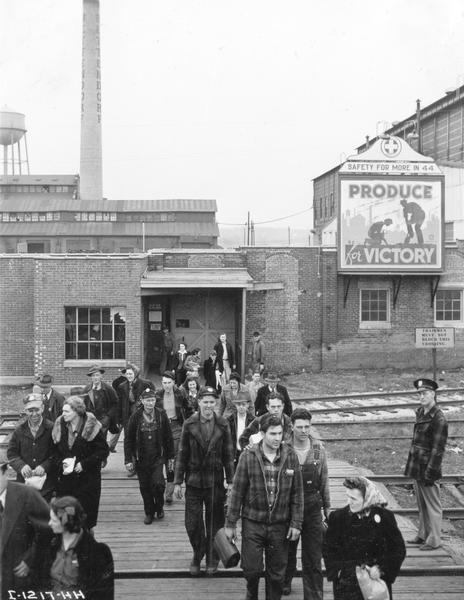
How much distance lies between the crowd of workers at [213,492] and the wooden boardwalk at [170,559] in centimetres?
20

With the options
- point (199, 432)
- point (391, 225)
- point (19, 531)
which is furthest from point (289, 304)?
point (19, 531)

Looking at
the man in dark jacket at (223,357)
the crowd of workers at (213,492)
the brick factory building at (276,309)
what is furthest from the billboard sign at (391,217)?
the crowd of workers at (213,492)

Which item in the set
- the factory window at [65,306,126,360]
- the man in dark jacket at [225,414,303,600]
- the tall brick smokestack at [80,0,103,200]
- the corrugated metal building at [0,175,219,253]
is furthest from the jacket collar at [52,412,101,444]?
the tall brick smokestack at [80,0,103,200]

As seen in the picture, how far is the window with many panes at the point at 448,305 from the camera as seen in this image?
85.9ft

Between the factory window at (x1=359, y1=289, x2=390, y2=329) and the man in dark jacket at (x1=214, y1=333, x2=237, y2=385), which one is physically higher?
the factory window at (x1=359, y1=289, x2=390, y2=329)

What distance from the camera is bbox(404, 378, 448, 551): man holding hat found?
322 inches

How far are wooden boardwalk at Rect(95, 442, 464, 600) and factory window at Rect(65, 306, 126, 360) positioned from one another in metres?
12.0

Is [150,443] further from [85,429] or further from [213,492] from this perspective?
[213,492]

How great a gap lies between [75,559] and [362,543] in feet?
6.46

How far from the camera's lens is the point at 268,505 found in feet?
20.6

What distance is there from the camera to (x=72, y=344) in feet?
73.5

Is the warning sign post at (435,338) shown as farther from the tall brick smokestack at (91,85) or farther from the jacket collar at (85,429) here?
the tall brick smokestack at (91,85)

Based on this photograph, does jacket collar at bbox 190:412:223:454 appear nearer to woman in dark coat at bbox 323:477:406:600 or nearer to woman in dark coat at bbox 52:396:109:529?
woman in dark coat at bbox 52:396:109:529

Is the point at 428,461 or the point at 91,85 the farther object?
the point at 91,85
